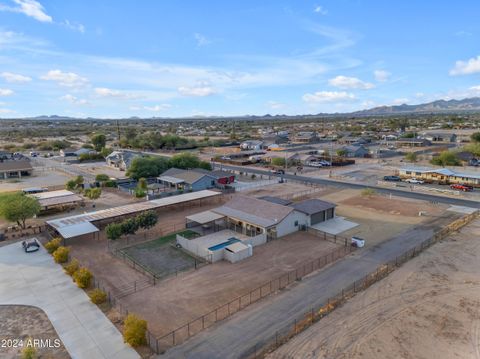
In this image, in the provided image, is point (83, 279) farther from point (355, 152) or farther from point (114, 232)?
point (355, 152)

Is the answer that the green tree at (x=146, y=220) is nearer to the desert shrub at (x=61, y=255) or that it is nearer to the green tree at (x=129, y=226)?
the green tree at (x=129, y=226)

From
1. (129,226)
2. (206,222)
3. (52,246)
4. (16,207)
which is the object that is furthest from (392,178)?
(16,207)

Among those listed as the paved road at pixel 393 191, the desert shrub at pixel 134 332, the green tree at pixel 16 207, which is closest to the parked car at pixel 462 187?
the paved road at pixel 393 191

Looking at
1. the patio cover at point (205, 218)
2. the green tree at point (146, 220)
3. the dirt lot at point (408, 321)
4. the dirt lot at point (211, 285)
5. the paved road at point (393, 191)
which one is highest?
the green tree at point (146, 220)

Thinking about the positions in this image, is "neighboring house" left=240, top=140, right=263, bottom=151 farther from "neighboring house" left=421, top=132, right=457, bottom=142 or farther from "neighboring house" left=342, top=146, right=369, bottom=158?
"neighboring house" left=421, top=132, right=457, bottom=142

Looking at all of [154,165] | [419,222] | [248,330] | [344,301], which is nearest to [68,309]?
[248,330]

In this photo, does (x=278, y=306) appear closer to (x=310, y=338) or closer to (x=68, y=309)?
(x=310, y=338)
